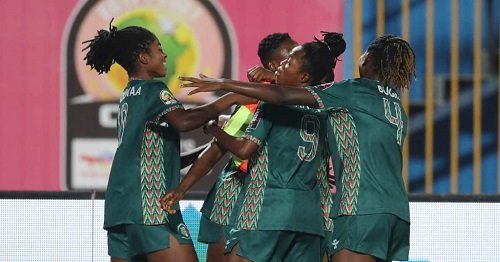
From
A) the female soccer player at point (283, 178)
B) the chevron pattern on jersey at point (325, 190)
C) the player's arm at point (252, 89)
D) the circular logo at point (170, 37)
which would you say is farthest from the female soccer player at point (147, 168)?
the circular logo at point (170, 37)

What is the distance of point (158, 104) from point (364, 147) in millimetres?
814

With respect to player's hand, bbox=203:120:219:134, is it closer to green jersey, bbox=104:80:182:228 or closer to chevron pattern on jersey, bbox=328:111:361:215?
green jersey, bbox=104:80:182:228

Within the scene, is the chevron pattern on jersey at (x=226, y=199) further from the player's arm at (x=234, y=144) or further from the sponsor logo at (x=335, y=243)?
the sponsor logo at (x=335, y=243)

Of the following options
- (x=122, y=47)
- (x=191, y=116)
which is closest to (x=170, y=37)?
(x=122, y=47)

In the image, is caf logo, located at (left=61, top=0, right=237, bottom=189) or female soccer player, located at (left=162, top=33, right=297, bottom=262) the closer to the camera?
female soccer player, located at (left=162, top=33, right=297, bottom=262)

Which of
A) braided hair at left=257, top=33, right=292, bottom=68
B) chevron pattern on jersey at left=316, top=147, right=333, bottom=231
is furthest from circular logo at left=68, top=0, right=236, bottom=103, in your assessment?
chevron pattern on jersey at left=316, top=147, right=333, bottom=231

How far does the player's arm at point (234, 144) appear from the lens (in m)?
4.54

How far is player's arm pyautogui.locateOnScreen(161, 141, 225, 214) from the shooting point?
4.62 metres

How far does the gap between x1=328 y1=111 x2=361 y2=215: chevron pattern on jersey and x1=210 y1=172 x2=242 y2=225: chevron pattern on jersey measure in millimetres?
877

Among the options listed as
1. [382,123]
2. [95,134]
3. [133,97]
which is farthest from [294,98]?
[95,134]

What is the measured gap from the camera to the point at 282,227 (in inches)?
177

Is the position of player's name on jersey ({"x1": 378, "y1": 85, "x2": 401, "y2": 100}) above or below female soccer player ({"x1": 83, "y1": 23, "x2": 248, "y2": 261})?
above

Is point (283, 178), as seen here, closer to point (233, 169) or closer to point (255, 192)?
point (255, 192)

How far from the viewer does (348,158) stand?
4426mm
